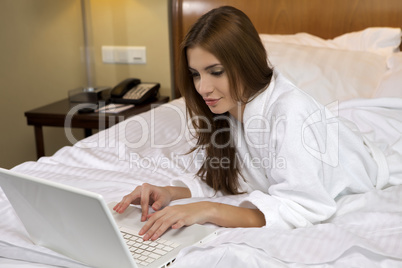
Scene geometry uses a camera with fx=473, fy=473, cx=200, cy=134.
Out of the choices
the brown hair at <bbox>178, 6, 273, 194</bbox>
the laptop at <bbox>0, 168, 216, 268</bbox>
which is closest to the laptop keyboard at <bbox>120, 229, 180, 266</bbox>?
the laptop at <bbox>0, 168, 216, 268</bbox>

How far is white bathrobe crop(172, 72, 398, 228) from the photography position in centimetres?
102

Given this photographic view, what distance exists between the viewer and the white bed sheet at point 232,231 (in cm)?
86

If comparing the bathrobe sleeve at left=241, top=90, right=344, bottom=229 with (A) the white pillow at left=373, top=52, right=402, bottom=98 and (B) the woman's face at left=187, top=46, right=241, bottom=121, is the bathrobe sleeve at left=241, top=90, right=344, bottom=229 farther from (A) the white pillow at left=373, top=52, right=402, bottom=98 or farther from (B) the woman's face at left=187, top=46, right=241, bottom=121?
(A) the white pillow at left=373, top=52, right=402, bottom=98

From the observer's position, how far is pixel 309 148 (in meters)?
Answer: 1.04

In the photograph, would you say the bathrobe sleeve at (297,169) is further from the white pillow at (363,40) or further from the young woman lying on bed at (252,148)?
the white pillow at (363,40)

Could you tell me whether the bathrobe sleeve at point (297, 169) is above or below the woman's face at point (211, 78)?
below

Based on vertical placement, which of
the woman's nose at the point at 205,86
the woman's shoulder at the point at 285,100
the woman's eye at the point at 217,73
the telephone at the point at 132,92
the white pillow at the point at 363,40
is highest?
the white pillow at the point at 363,40

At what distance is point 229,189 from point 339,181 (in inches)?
12.1

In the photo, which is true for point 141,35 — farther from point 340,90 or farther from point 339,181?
point 339,181

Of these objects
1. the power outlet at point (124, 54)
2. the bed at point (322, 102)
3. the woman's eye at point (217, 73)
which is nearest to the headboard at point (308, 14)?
the bed at point (322, 102)

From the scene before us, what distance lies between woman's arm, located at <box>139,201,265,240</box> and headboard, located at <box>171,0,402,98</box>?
4.81ft

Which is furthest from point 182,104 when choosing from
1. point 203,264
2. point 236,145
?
point 203,264

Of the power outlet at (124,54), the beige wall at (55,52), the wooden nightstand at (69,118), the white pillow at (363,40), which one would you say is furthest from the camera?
the power outlet at (124,54)

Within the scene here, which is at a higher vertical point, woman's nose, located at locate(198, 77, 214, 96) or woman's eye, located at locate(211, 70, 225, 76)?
woman's eye, located at locate(211, 70, 225, 76)
